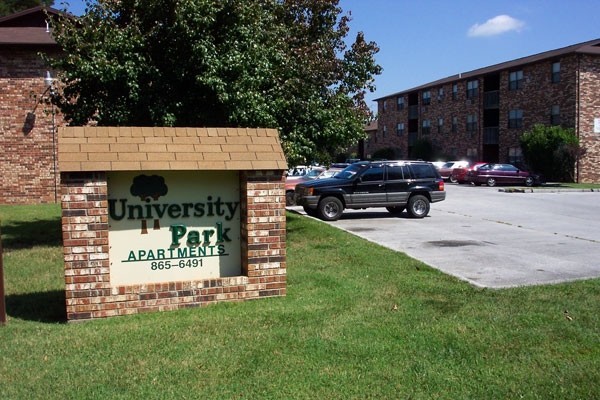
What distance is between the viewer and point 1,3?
40.5m

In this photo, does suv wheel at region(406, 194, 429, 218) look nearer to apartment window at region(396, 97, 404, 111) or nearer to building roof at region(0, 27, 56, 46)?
building roof at region(0, 27, 56, 46)

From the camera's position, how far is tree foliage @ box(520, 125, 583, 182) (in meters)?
36.6

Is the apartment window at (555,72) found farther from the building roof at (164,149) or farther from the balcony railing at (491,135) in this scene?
the building roof at (164,149)

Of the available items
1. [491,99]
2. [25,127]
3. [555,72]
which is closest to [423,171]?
[25,127]

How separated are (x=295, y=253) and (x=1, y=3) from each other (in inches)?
1510

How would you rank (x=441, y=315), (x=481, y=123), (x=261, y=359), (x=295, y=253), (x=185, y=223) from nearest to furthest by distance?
(x=261, y=359)
(x=441, y=315)
(x=185, y=223)
(x=295, y=253)
(x=481, y=123)

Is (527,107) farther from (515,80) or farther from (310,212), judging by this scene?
(310,212)

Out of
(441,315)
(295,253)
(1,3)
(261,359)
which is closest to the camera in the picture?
(261,359)

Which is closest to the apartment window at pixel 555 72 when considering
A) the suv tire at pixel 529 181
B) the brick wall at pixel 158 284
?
the suv tire at pixel 529 181

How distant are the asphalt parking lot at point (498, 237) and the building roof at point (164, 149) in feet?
11.9

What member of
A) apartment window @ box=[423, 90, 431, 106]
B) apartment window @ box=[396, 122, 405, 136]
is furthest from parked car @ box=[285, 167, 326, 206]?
apartment window @ box=[396, 122, 405, 136]

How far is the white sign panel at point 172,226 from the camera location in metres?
6.77

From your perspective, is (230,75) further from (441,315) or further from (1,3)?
(1,3)

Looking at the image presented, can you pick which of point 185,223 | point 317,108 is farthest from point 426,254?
point 185,223
